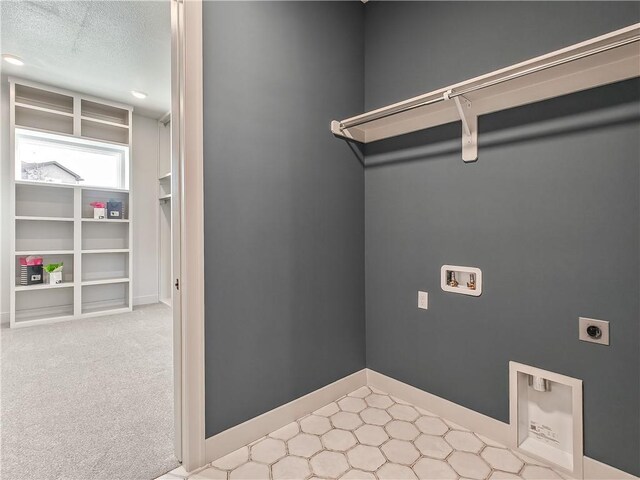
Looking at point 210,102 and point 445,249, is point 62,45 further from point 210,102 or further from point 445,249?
point 445,249

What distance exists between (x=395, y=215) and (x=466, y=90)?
2.61 ft

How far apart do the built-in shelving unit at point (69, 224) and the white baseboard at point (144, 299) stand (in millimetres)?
149

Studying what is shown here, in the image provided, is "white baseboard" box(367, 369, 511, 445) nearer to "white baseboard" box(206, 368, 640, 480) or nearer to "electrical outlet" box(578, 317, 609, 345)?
"white baseboard" box(206, 368, 640, 480)

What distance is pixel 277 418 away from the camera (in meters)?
1.70

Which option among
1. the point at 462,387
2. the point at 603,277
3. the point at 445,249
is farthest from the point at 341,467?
the point at 603,277

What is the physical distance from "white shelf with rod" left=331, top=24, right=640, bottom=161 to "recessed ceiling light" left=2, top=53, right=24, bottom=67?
345 cm

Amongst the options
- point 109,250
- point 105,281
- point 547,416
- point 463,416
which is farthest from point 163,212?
point 547,416

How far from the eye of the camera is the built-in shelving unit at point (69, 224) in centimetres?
368

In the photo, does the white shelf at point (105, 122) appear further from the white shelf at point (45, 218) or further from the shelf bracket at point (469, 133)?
the shelf bracket at point (469, 133)

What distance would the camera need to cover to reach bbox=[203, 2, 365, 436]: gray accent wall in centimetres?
150

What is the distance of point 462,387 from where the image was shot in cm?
172

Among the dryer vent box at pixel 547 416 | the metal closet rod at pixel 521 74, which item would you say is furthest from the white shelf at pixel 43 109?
the dryer vent box at pixel 547 416

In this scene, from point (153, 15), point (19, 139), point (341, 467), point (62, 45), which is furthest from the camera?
point (19, 139)

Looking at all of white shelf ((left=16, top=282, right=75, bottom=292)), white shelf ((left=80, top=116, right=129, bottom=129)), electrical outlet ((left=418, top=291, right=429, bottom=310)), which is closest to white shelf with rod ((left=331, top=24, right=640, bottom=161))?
electrical outlet ((left=418, top=291, right=429, bottom=310))
